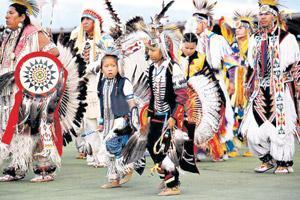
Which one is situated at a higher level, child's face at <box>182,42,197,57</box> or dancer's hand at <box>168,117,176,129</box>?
child's face at <box>182,42,197,57</box>

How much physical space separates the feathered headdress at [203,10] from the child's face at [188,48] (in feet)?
5.24

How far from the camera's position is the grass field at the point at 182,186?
8766 millimetres

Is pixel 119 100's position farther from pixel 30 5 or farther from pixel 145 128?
pixel 30 5

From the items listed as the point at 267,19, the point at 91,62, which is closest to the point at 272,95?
the point at 267,19

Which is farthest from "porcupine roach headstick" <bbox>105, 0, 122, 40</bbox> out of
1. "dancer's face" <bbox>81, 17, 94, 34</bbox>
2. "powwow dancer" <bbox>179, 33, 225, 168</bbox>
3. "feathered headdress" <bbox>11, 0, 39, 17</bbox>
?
"dancer's face" <bbox>81, 17, 94, 34</bbox>

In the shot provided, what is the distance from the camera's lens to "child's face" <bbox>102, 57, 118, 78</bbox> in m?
9.59

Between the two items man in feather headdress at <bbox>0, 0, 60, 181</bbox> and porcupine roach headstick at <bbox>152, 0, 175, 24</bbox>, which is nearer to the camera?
porcupine roach headstick at <bbox>152, 0, 175, 24</bbox>

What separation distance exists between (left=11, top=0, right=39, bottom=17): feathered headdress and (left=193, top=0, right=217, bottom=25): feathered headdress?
3.00m

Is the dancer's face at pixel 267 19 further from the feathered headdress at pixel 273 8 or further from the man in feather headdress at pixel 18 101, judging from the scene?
the man in feather headdress at pixel 18 101

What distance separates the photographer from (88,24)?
→ 40.6 feet

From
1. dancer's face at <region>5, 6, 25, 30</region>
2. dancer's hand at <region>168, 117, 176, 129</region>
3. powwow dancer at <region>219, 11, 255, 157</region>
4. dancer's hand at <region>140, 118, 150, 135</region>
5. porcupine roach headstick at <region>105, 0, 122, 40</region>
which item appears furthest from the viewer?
powwow dancer at <region>219, 11, 255, 157</region>

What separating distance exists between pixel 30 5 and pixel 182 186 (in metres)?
2.48

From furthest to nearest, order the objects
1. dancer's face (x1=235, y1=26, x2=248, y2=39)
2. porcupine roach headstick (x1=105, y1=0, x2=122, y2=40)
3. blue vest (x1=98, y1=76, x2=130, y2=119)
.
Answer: dancer's face (x1=235, y1=26, x2=248, y2=39) → porcupine roach headstick (x1=105, y1=0, x2=122, y2=40) → blue vest (x1=98, y1=76, x2=130, y2=119)

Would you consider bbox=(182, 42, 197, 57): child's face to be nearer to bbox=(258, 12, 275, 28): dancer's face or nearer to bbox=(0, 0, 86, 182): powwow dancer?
bbox=(258, 12, 275, 28): dancer's face
